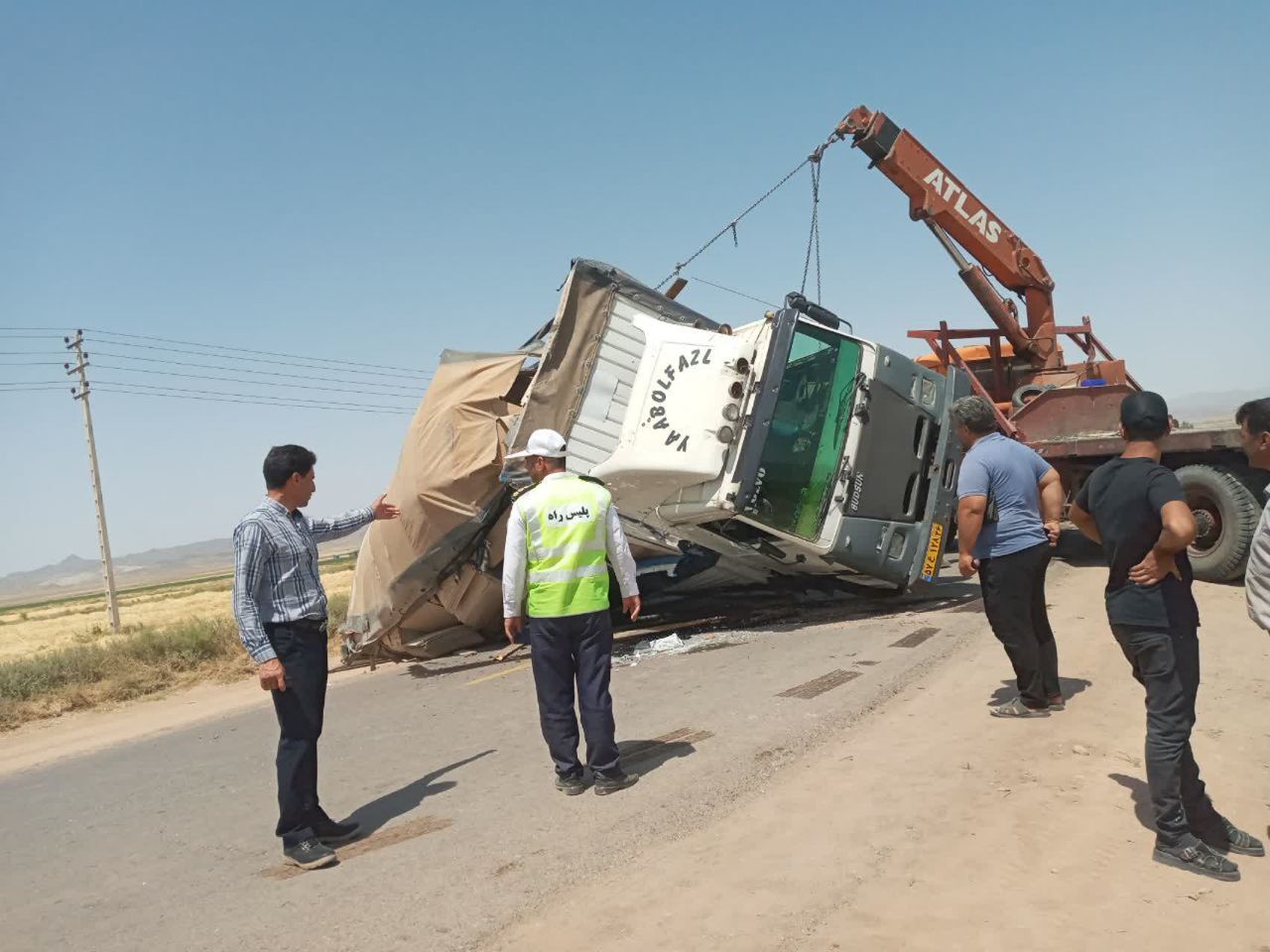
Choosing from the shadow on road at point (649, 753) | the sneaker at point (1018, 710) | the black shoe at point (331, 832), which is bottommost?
the sneaker at point (1018, 710)

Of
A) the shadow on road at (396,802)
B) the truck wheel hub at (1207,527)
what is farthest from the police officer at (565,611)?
the truck wheel hub at (1207,527)

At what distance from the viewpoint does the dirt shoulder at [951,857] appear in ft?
8.63

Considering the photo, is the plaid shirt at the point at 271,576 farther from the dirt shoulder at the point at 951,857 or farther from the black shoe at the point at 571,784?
the dirt shoulder at the point at 951,857

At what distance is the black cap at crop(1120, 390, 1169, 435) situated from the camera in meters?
3.12

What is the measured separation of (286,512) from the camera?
390cm

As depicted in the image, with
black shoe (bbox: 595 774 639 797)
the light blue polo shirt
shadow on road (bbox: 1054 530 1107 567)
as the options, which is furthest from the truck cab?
black shoe (bbox: 595 774 639 797)

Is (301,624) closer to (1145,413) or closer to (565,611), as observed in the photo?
(565,611)

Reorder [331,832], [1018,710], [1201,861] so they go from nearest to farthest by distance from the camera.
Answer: [1201,861]
[331,832]
[1018,710]

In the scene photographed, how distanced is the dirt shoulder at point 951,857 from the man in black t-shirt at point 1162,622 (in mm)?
126

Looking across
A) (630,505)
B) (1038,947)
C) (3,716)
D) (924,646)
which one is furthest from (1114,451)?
(3,716)

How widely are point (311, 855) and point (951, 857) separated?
2.38m

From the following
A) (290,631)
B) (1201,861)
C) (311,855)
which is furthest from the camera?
(290,631)

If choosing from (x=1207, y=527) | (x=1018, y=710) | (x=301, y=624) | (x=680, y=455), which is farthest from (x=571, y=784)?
(x=1207, y=527)

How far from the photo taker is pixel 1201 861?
2.90 m
